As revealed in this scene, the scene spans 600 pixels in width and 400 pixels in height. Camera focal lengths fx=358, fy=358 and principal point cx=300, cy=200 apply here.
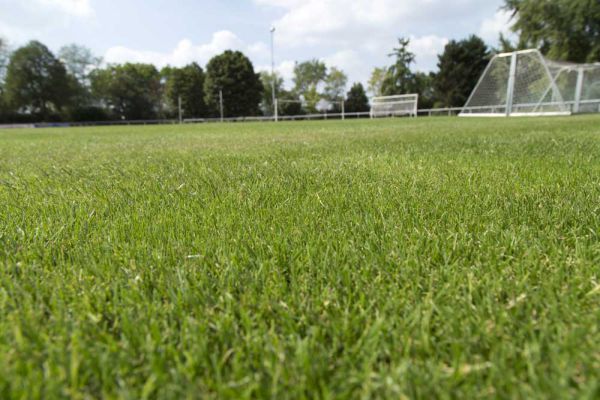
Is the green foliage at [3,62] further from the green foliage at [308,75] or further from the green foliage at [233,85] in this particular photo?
the green foliage at [308,75]

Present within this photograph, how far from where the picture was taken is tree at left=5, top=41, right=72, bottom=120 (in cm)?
5222

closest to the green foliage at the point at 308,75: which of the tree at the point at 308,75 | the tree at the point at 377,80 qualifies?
the tree at the point at 308,75

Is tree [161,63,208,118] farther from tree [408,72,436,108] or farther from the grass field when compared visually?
the grass field

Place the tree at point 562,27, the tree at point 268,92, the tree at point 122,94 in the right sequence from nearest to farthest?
the tree at point 562,27 → the tree at point 122,94 → the tree at point 268,92

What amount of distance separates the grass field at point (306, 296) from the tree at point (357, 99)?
194 ft

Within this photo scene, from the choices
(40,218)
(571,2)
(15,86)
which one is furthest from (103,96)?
(40,218)

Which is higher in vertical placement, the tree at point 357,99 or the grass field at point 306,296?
the tree at point 357,99

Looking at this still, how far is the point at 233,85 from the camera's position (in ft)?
192

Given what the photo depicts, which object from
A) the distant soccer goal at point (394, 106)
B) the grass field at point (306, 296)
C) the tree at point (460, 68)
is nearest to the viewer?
the grass field at point (306, 296)

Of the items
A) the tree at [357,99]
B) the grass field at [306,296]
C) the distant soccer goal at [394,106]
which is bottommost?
the grass field at [306,296]

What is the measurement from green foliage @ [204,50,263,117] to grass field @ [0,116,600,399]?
59.4 metres

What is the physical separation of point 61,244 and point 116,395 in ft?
3.20

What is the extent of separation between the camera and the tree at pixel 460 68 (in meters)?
45.8

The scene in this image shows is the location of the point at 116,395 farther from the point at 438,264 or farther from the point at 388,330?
the point at 438,264
